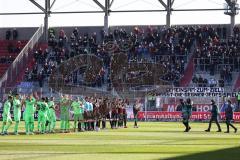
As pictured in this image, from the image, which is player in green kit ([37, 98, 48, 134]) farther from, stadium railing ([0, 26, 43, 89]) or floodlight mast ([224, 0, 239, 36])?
floodlight mast ([224, 0, 239, 36])

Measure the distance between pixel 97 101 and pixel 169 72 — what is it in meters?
20.3

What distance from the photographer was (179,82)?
63.2m

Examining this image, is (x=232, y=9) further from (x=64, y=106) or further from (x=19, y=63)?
(x=64, y=106)

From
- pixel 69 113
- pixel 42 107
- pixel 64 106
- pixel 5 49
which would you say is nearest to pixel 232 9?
pixel 5 49

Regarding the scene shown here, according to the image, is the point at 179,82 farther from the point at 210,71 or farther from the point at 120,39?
the point at 120,39

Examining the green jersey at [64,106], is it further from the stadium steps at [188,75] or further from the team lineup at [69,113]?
the stadium steps at [188,75]

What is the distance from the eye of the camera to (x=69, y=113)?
4219 cm

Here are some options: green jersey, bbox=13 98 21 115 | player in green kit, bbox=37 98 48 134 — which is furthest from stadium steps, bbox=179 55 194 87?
green jersey, bbox=13 98 21 115

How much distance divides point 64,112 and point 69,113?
620 millimetres

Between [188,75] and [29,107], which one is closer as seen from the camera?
[29,107]

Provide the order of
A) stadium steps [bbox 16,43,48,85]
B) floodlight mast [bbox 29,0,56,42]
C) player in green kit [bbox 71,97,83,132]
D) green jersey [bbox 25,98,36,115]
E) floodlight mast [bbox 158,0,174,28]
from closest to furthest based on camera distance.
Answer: green jersey [bbox 25,98,36,115] → player in green kit [bbox 71,97,83,132] → stadium steps [bbox 16,43,48,85] → floodlight mast [bbox 158,0,174,28] → floodlight mast [bbox 29,0,56,42]

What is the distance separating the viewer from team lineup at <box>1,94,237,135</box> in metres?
36.9

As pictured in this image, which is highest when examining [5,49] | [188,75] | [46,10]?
[46,10]

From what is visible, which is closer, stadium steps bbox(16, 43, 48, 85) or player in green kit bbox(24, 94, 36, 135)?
player in green kit bbox(24, 94, 36, 135)
